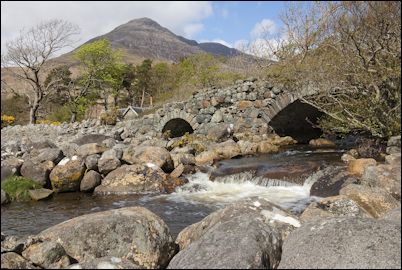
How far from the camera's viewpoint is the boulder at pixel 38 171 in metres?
14.4

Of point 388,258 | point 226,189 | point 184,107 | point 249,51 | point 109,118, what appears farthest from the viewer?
point 249,51

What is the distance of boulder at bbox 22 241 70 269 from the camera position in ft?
15.6

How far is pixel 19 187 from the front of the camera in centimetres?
1337

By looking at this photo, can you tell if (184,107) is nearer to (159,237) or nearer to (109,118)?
(109,118)

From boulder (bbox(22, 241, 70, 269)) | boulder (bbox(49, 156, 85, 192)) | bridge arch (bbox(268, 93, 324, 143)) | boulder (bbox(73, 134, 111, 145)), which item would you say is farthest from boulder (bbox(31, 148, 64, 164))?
bridge arch (bbox(268, 93, 324, 143))

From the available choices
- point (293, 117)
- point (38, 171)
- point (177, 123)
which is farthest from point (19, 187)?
point (293, 117)

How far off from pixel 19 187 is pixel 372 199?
1062 cm

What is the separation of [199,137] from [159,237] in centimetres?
1719

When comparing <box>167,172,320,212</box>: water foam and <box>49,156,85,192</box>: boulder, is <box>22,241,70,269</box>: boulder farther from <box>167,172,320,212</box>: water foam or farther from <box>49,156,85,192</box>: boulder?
<box>49,156,85,192</box>: boulder

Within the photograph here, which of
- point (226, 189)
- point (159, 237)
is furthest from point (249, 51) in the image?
point (159, 237)

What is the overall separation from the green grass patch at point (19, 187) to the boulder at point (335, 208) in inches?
374

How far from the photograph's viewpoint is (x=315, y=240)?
3.83m

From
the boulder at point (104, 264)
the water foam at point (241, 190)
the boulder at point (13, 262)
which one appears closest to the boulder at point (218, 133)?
the water foam at point (241, 190)

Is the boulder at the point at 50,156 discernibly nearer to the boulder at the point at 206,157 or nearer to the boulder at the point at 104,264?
the boulder at the point at 206,157
